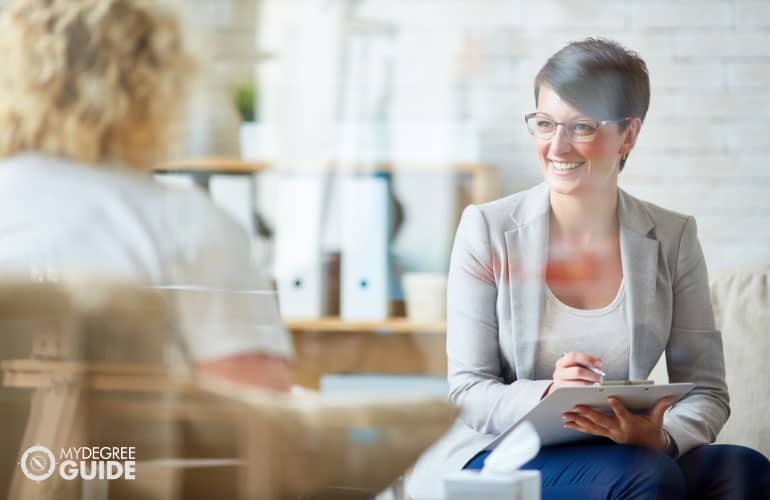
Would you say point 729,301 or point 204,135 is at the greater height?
point 204,135

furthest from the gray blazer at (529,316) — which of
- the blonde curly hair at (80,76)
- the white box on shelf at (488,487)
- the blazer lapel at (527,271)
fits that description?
the blonde curly hair at (80,76)

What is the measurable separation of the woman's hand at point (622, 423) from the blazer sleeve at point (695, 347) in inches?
3.2

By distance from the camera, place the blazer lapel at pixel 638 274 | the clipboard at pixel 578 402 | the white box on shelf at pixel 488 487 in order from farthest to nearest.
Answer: the blazer lapel at pixel 638 274 → the clipboard at pixel 578 402 → the white box on shelf at pixel 488 487

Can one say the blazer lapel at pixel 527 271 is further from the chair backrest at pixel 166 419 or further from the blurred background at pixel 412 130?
the chair backrest at pixel 166 419

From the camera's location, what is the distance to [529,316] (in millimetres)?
1550

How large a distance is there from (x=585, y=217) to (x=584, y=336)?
18 cm

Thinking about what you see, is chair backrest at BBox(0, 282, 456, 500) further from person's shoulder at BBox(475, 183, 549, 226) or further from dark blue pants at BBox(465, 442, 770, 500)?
person's shoulder at BBox(475, 183, 549, 226)

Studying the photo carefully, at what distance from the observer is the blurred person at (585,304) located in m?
1.53

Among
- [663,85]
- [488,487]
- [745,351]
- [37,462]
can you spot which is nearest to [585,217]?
[663,85]

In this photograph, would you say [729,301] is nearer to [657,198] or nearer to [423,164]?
[657,198]

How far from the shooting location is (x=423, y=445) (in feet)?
5.03

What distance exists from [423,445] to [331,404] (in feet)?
0.47

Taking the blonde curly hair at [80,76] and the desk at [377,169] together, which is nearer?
the blonde curly hair at [80,76]

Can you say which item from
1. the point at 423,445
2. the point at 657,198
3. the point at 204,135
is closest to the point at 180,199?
the point at 204,135
